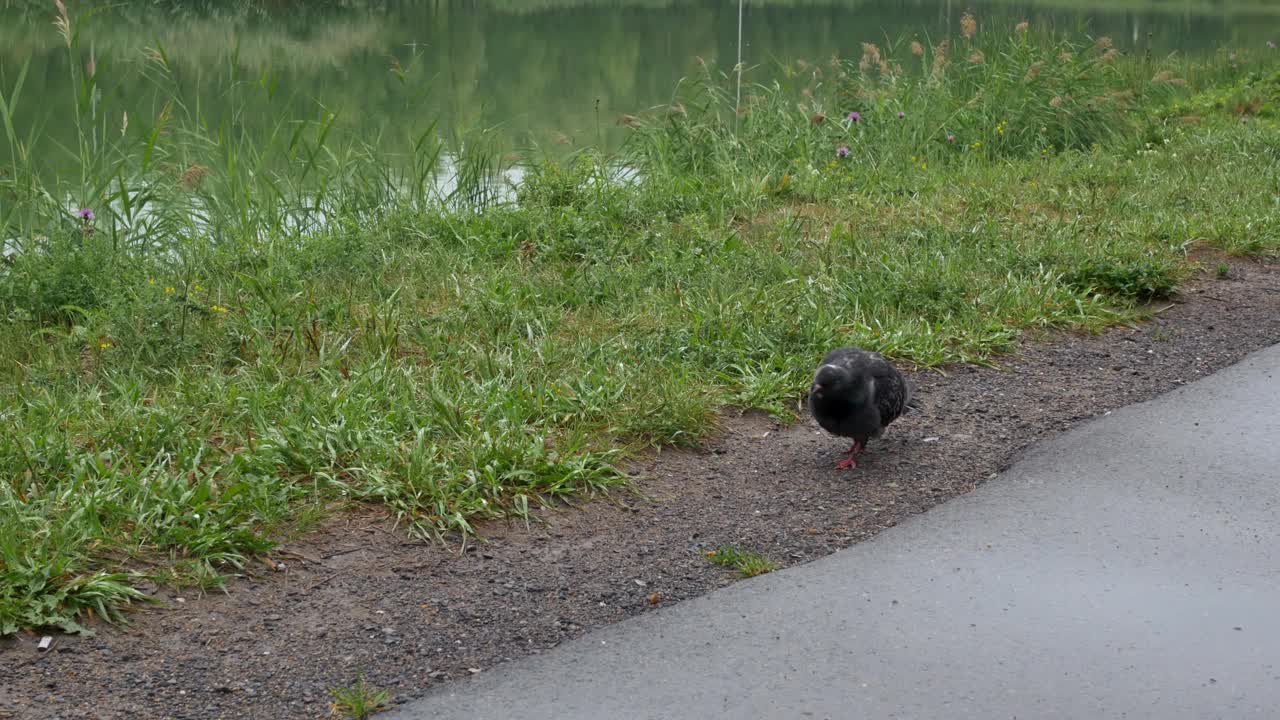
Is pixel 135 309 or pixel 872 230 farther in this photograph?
pixel 872 230

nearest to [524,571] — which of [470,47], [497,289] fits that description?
[497,289]

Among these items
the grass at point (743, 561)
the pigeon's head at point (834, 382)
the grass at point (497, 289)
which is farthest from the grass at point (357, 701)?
the pigeon's head at point (834, 382)

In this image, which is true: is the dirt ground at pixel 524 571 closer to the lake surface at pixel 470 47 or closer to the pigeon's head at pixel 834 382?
the pigeon's head at pixel 834 382

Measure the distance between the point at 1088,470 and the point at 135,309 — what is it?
4149mm

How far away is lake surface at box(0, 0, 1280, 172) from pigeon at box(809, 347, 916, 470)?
4529 mm

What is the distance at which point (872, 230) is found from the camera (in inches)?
307

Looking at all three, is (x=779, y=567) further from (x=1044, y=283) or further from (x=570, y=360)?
(x=1044, y=283)

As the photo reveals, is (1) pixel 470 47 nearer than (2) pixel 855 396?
No

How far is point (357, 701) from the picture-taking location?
3.23 metres

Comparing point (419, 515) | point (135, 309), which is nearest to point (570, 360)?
point (419, 515)

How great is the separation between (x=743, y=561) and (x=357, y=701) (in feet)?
4.56

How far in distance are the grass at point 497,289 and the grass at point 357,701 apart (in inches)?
30.7

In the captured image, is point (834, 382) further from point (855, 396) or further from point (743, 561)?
point (743, 561)

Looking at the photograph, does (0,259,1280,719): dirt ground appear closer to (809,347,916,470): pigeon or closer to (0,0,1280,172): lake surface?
(809,347,916,470): pigeon
